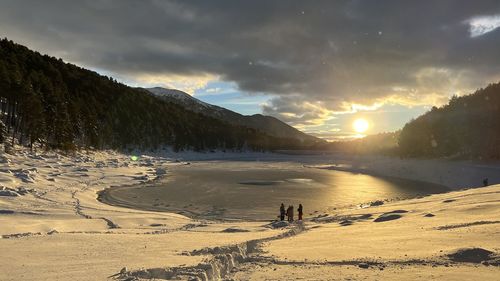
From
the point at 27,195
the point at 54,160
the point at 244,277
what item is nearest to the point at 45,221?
the point at 27,195

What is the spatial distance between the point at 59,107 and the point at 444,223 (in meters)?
84.8

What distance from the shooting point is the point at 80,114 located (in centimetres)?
10250

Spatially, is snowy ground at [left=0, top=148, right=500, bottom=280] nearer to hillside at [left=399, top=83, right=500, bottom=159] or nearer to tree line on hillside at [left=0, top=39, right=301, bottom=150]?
tree line on hillside at [left=0, top=39, right=301, bottom=150]

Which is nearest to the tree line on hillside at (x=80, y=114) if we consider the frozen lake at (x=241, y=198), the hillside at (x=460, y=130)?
the frozen lake at (x=241, y=198)

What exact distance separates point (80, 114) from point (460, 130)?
90166 millimetres

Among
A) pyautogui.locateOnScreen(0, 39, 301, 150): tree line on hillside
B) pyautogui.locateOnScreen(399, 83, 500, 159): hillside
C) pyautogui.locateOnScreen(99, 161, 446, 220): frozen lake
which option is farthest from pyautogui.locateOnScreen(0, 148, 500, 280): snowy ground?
pyautogui.locateOnScreen(399, 83, 500, 159): hillside

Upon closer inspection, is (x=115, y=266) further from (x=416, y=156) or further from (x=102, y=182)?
(x=416, y=156)

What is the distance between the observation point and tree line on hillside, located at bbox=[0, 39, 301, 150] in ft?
230

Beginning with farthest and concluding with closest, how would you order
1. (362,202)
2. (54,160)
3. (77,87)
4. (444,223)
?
(77,87) < (54,160) < (362,202) < (444,223)

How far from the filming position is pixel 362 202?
3369 cm

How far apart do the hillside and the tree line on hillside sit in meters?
72.8

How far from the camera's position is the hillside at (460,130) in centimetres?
7462

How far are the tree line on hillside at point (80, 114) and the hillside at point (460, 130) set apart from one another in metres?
72.8

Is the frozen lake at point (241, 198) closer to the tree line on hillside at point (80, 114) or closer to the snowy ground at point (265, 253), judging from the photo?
the snowy ground at point (265, 253)
